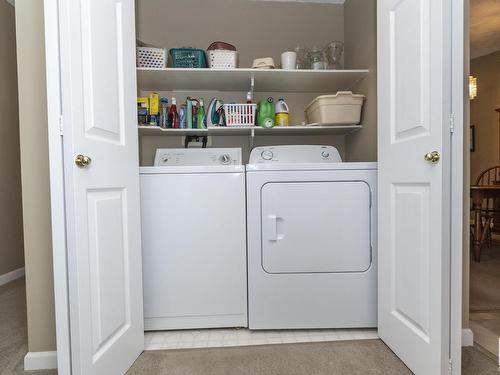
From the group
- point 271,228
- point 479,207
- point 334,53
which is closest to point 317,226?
point 271,228

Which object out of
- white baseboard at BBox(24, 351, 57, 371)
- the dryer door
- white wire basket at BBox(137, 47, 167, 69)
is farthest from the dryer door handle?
white wire basket at BBox(137, 47, 167, 69)

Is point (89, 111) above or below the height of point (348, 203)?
above

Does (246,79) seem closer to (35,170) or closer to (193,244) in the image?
(193,244)

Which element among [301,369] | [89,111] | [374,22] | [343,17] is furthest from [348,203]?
[343,17]

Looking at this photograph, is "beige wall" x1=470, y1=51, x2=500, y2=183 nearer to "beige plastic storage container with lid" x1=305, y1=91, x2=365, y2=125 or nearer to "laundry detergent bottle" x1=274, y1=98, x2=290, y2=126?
"beige plastic storage container with lid" x1=305, y1=91, x2=365, y2=125

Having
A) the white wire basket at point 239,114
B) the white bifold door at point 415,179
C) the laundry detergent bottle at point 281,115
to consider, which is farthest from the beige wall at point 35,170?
the white bifold door at point 415,179

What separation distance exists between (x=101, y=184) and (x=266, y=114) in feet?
4.30

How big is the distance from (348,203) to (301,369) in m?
0.82

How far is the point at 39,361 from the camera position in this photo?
52.9 inches

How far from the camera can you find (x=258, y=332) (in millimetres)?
1674

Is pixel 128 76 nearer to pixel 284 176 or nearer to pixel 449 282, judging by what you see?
pixel 284 176

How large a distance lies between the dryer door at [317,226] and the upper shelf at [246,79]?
872 mm

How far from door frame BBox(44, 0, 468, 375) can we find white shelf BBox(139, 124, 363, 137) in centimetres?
95

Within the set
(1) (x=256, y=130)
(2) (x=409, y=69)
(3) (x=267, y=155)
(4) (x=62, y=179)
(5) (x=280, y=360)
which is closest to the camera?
(4) (x=62, y=179)
